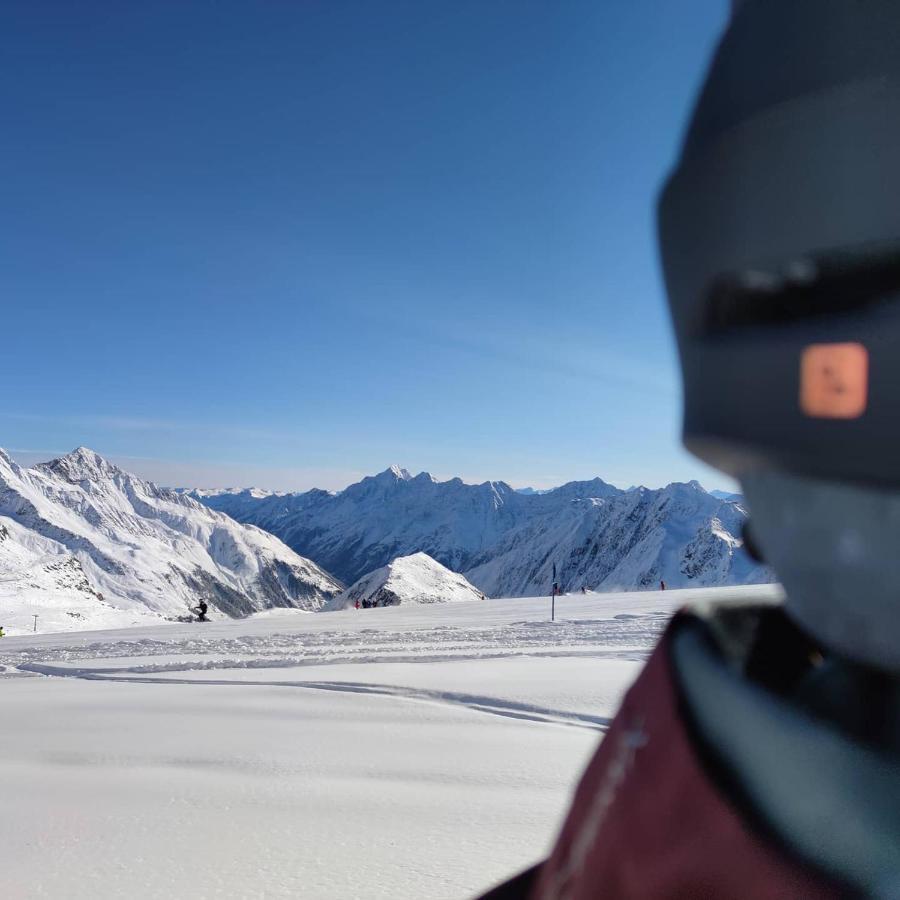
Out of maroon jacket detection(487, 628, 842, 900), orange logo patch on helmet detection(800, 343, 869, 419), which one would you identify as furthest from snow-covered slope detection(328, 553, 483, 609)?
orange logo patch on helmet detection(800, 343, 869, 419)

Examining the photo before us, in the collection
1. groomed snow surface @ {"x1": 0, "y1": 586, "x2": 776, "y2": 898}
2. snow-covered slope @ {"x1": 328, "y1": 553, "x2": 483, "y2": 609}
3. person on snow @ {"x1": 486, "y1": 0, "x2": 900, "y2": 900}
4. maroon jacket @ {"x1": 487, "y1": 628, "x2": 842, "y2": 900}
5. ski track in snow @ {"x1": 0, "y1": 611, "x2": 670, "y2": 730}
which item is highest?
person on snow @ {"x1": 486, "y1": 0, "x2": 900, "y2": 900}

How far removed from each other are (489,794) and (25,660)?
9.25 meters

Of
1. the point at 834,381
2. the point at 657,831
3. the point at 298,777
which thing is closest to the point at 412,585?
the point at 298,777

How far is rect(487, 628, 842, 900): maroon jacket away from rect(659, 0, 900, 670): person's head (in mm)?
159

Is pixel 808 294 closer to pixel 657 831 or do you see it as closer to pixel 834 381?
pixel 834 381

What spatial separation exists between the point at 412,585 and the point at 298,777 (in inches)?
3988

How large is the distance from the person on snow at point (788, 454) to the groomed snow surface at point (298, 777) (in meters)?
0.34

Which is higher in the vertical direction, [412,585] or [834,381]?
[834,381]

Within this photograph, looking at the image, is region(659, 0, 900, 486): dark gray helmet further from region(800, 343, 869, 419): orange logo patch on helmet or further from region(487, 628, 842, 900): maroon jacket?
region(487, 628, 842, 900): maroon jacket

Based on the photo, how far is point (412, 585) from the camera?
101812mm

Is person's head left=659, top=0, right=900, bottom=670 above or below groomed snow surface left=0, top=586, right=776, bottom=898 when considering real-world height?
above

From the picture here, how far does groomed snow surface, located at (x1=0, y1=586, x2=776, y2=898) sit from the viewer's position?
1.67 metres

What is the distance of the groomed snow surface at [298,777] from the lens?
5.47 feet

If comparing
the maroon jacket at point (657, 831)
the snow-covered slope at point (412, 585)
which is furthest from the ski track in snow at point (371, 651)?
the snow-covered slope at point (412, 585)
